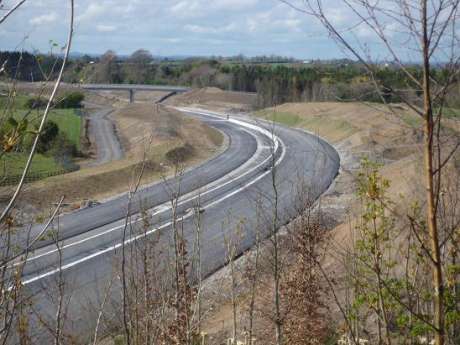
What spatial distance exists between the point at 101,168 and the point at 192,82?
80.5 metres

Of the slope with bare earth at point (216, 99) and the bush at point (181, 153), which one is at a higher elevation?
the slope with bare earth at point (216, 99)

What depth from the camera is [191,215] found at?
27.5 meters

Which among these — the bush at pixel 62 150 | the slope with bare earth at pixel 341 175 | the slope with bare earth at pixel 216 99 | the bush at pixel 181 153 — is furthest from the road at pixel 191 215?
the slope with bare earth at pixel 216 99

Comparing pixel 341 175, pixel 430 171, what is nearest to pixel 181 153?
pixel 341 175

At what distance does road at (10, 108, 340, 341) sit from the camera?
17.3 m

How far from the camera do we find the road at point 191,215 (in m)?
17.3

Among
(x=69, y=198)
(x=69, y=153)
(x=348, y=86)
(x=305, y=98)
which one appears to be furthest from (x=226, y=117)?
(x=348, y=86)

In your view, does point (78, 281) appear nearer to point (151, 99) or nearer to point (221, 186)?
point (221, 186)

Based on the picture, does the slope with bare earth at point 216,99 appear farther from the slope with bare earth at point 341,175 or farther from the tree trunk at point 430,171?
the tree trunk at point 430,171

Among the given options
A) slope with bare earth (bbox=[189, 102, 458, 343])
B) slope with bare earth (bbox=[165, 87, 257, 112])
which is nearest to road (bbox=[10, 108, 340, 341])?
slope with bare earth (bbox=[189, 102, 458, 343])

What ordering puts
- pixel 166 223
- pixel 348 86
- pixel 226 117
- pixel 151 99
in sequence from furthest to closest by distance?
pixel 151 99
pixel 226 117
pixel 166 223
pixel 348 86

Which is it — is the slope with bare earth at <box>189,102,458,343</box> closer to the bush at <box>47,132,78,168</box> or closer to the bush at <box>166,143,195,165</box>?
the bush at <box>166,143,195,165</box>

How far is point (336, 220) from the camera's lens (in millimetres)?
27797

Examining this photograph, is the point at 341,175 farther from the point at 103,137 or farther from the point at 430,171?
the point at 430,171
